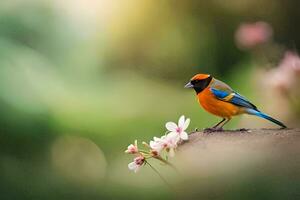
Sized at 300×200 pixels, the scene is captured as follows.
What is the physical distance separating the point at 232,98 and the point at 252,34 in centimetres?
19

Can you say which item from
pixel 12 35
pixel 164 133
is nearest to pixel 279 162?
pixel 164 133

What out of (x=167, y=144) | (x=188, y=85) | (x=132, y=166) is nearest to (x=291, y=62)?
(x=188, y=85)

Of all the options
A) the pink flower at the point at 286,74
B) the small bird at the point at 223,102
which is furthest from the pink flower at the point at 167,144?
the pink flower at the point at 286,74

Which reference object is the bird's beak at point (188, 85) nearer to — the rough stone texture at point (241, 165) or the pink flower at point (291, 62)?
the rough stone texture at point (241, 165)

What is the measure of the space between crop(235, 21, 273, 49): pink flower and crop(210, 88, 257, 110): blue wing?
15cm

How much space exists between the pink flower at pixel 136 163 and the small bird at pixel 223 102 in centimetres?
23

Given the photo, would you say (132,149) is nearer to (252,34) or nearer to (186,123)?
(186,123)

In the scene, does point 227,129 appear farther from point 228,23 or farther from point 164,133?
point 228,23

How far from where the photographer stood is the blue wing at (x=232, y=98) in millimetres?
1940

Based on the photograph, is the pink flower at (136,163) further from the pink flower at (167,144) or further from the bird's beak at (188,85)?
the bird's beak at (188,85)

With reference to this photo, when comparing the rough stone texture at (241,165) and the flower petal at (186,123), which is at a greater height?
the flower petal at (186,123)

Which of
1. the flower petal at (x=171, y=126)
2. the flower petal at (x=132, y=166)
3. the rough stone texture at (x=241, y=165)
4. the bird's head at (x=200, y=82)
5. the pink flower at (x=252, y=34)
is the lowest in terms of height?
the rough stone texture at (x=241, y=165)

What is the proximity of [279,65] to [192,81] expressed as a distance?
246mm

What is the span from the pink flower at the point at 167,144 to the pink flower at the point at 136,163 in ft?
0.15
